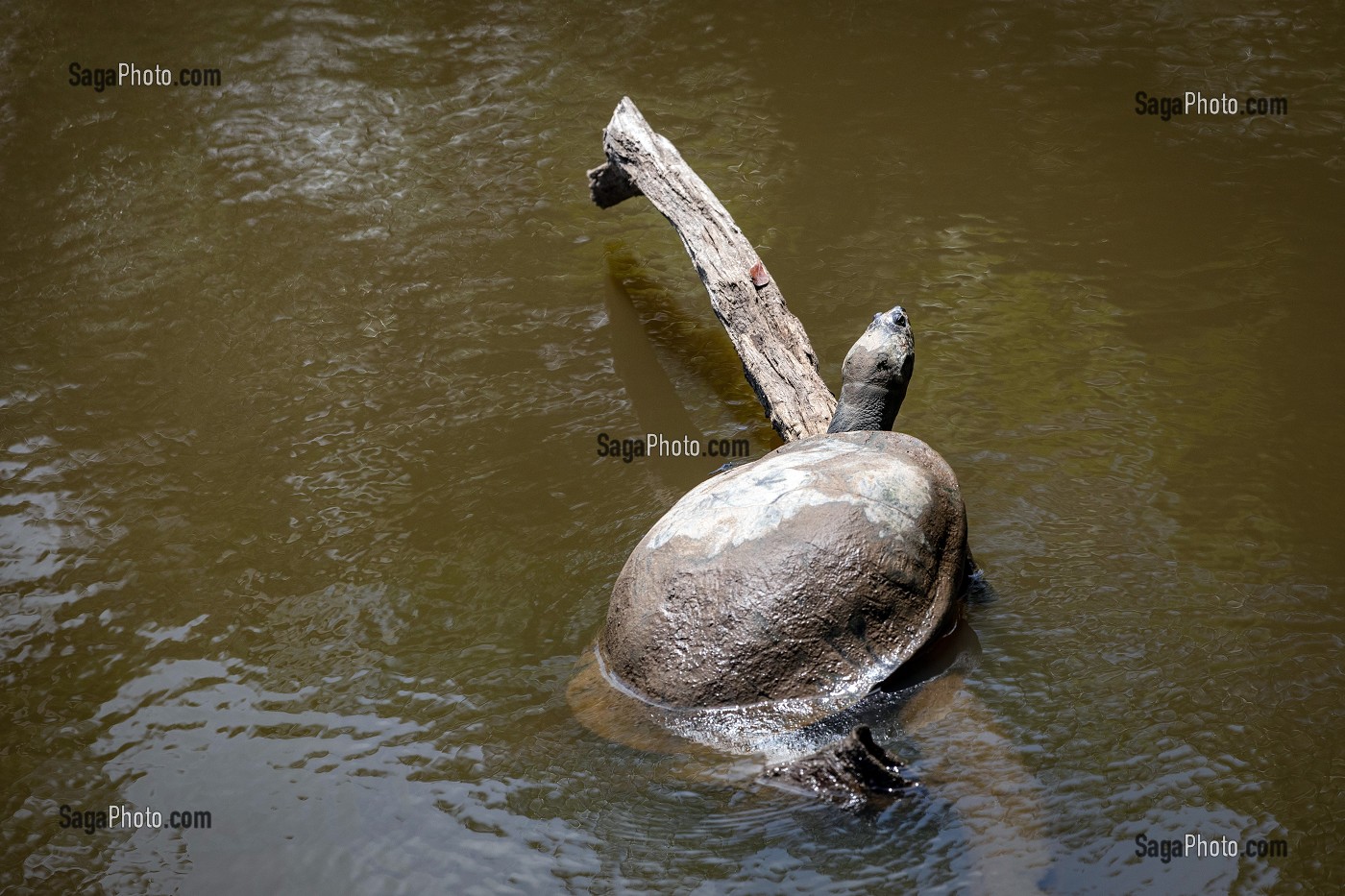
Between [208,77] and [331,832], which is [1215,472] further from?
[208,77]

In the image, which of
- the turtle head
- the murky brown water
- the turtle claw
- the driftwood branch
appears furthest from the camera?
the driftwood branch

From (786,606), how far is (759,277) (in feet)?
5.83

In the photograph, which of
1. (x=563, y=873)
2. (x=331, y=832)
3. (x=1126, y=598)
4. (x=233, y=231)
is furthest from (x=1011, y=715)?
(x=233, y=231)

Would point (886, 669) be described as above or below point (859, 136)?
below

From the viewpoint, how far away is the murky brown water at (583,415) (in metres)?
2.51

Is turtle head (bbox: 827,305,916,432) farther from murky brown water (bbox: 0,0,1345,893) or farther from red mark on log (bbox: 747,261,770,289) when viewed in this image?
red mark on log (bbox: 747,261,770,289)

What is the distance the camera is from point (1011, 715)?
8.67ft

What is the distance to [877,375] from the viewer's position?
3.33 meters

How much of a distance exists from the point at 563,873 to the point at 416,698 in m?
0.75

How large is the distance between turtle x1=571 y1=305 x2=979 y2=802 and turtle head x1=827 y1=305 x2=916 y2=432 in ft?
1.79

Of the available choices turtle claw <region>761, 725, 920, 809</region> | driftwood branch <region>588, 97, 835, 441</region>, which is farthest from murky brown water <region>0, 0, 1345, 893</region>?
driftwood branch <region>588, 97, 835, 441</region>

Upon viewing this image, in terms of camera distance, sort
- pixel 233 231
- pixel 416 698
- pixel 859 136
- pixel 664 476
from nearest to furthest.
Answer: pixel 416 698 < pixel 664 476 < pixel 233 231 < pixel 859 136

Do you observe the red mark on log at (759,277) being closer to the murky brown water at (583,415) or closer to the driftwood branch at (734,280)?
the driftwood branch at (734,280)

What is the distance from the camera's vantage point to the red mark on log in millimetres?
3996
